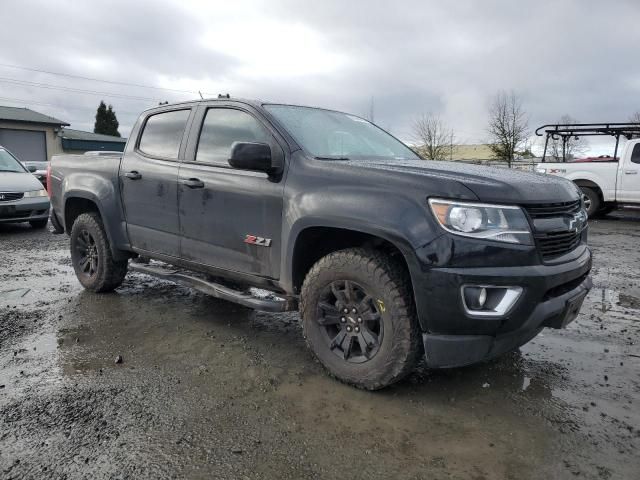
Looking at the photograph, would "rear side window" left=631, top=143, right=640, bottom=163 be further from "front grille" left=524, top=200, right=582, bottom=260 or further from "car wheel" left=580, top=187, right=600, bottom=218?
"front grille" left=524, top=200, right=582, bottom=260

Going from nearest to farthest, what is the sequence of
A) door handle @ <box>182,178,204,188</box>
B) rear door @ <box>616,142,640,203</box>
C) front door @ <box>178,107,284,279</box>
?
front door @ <box>178,107,284,279</box>
door handle @ <box>182,178,204,188</box>
rear door @ <box>616,142,640,203</box>

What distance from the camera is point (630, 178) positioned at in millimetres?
11719

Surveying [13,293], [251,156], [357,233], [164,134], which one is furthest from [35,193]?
[357,233]

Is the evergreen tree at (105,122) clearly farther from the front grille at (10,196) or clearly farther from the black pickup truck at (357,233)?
the black pickup truck at (357,233)

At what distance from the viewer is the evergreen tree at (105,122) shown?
50.8 meters

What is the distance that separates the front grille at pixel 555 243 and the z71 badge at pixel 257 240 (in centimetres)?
168

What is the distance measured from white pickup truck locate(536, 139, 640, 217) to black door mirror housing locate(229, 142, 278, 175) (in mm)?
10240

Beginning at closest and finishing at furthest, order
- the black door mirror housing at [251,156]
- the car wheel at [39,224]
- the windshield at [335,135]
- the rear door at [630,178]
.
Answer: the black door mirror housing at [251,156] → the windshield at [335,135] → the car wheel at [39,224] → the rear door at [630,178]

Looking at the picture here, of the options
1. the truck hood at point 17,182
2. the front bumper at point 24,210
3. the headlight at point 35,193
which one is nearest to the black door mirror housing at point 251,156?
the front bumper at point 24,210

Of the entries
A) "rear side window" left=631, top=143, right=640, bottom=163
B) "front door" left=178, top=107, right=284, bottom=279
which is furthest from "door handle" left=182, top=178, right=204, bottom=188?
"rear side window" left=631, top=143, right=640, bottom=163

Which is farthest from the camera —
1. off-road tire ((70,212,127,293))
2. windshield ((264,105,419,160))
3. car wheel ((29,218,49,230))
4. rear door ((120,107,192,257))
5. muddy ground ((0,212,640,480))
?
car wheel ((29,218,49,230))

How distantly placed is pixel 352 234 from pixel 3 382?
2401 mm

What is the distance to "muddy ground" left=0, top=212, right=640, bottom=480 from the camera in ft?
7.64

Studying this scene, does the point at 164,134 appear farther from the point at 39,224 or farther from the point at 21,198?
the point at 39,224
